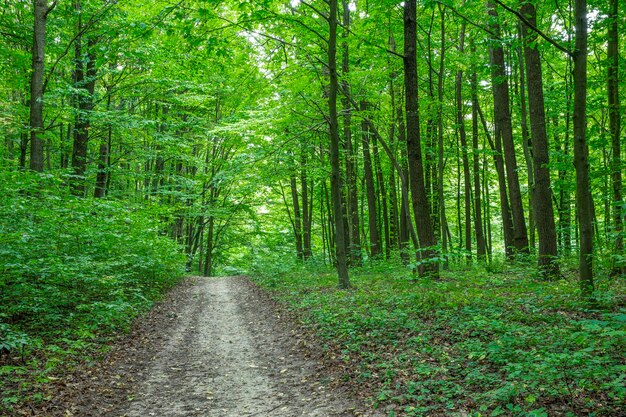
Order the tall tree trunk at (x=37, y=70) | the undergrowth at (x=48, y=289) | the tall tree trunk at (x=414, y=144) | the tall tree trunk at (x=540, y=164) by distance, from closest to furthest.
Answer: the undergrowth at (x=48, y=289), the tall tree trunk at (x=540, y=164), the tall tree trunk at (x=414, y=144), the tall tree trunk at (x=37, y=70)

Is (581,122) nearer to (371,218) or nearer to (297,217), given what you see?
(371,218)

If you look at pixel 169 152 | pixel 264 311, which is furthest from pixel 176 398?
pixel 169 152

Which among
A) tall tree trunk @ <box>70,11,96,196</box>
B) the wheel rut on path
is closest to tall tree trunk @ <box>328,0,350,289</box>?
the wheel rut on path

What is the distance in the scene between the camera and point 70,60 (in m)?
15.2

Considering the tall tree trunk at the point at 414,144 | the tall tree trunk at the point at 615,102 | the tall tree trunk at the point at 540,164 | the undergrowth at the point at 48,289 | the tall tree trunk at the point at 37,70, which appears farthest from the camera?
the tall tree trunk at the point at 37,70

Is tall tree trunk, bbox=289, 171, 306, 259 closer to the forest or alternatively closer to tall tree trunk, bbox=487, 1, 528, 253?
the forest

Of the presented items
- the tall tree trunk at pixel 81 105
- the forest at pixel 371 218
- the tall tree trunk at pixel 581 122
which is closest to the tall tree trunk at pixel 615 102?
the forest at pixel 371 218

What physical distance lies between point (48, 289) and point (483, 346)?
8.54 metres

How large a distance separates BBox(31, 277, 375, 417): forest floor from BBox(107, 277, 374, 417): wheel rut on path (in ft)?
0.04

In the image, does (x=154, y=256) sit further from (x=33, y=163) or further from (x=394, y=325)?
(x=394, y=325)

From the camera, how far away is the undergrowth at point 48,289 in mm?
6320

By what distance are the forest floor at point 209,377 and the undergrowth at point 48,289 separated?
425mm

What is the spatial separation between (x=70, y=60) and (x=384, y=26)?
37.1 feet

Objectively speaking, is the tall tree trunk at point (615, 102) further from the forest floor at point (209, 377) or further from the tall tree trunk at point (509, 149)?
the forest floor at point (209, 377)
